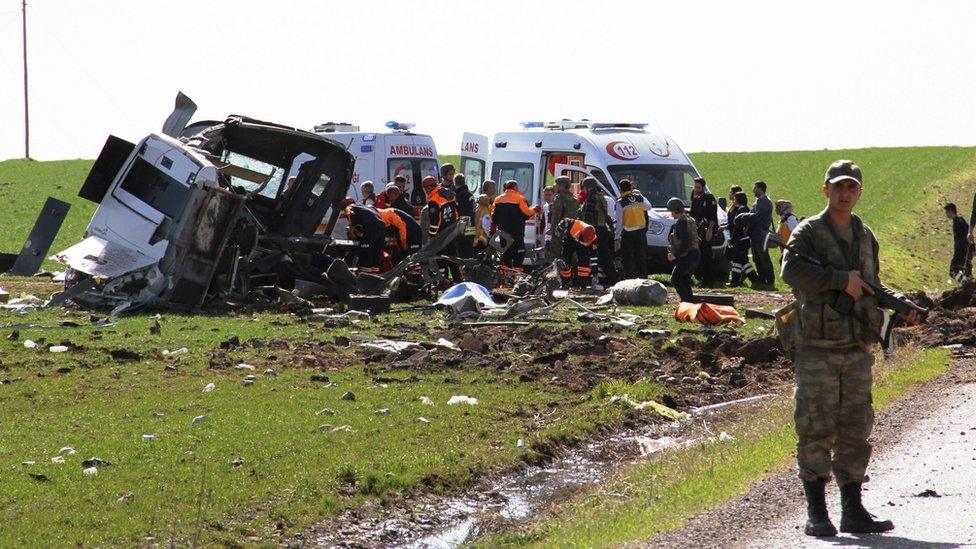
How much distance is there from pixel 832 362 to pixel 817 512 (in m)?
0.72

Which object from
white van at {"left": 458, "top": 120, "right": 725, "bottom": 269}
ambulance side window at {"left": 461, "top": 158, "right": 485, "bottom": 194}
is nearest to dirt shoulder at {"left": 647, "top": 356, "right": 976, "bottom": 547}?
white van at {"left": 458, "top": 120, "right": 725, "bottom": 269}

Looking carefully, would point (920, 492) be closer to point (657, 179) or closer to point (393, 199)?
point (393, 199)

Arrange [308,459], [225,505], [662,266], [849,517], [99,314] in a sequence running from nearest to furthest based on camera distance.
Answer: [849,517], [225,505], [308,459], [99,314], [662,266]

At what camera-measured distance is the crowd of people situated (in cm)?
2158

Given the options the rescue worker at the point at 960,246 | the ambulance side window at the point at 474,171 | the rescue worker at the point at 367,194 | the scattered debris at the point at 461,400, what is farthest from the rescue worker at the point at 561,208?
the scattered debris at the point at 461,400

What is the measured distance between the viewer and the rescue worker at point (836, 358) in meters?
6.78

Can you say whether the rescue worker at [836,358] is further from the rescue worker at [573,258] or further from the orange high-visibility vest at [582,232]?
the rescue worker at [573,258]

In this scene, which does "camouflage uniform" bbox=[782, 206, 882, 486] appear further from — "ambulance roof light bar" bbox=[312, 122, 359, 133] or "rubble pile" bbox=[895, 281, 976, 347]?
"ambulance roof light bar" bbox=[312, 122, 359, 133]

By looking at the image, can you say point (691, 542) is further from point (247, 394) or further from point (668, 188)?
point (668, 188)

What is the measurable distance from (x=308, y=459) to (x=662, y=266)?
1502cm

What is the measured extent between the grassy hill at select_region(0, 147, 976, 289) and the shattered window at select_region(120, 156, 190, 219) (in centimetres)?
1010

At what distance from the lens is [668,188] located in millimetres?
24500

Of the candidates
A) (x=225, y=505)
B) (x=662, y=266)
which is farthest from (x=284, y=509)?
(x=662, y=266)

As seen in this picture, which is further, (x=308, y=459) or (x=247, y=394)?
(x=247, y=394)
